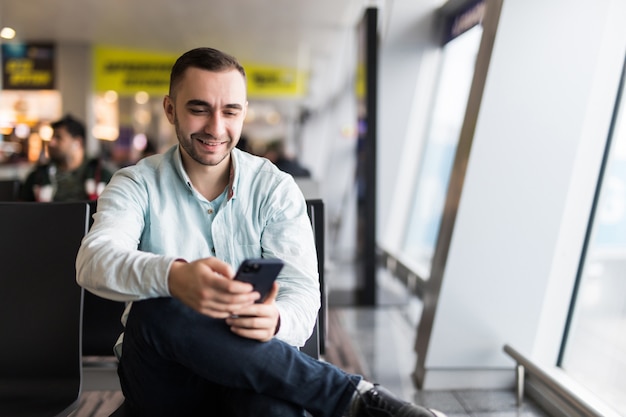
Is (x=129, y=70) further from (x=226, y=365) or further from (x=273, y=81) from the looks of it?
(x=226, y=365)

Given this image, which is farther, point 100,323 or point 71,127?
point 71,127

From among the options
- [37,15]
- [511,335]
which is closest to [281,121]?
[37,15]

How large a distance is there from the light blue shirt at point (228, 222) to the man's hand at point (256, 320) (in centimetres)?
8

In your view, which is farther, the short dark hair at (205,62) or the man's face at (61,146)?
the man's face at (61,146)

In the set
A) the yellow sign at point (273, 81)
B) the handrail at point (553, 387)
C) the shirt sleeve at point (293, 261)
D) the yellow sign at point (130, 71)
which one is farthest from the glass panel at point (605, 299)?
the yellow sign at point (273, 81)

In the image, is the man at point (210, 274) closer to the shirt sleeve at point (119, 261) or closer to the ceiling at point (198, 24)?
the shirt sleeve at point (119, 261)

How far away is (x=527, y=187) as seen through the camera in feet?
10.3

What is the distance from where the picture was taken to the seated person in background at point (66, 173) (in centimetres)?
380

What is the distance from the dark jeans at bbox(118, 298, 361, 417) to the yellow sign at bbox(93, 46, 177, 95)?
8.82 meters

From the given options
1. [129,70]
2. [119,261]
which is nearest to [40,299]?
[119,261]

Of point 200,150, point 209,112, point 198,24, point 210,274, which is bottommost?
point 210,274

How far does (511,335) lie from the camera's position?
3.24 m

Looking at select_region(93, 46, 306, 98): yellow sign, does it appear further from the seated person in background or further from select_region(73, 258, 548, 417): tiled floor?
select_region(73, 258, 548, 417): tiled floor

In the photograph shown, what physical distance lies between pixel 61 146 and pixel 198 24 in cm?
466
